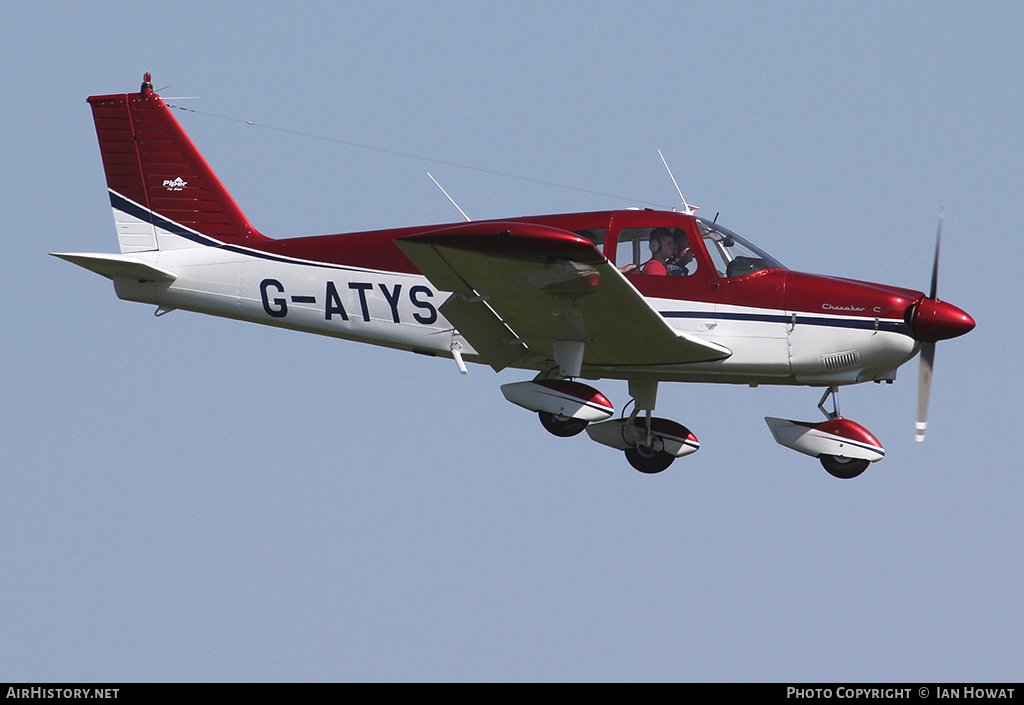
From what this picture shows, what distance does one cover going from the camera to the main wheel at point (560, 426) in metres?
14.1

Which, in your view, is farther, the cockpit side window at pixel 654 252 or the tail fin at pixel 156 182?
the tail fin at pixel 156 182

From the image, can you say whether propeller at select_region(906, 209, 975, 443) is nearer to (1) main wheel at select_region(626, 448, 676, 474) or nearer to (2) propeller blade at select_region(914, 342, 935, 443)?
(2) propeller blade at select_region(914, 342, 935, 443)

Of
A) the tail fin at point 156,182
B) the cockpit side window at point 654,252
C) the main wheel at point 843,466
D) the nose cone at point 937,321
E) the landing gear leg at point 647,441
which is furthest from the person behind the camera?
the tail fin at point 156,182

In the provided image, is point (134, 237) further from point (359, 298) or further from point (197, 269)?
point (359, 298)

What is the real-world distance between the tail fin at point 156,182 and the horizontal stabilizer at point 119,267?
49 centimetres

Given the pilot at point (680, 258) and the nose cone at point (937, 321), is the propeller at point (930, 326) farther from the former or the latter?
the pilot at point (680, 258)

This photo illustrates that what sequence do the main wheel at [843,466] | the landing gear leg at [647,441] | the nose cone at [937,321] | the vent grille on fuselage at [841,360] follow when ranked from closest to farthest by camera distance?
the nose cone at [937,321] → the vent grille on fuselage at [841,360] → the main wheel at [843,466] → the landing gear leg at [647,441]

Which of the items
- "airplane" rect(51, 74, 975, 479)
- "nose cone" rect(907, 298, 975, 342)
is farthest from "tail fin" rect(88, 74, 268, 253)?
"nose cone" rect(907, 298, 975, 342)

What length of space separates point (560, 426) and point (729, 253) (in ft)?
7.72

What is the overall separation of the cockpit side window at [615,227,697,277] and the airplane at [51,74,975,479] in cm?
1

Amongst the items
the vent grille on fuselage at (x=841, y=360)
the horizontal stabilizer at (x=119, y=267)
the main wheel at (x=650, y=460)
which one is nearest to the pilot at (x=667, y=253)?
the vent grille on fuselage at (x=841, y=360)

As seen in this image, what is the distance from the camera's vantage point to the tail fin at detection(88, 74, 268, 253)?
617 inches

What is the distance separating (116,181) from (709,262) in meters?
6.66

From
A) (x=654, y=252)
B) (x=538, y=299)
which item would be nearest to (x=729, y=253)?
(x=654, y=252)
